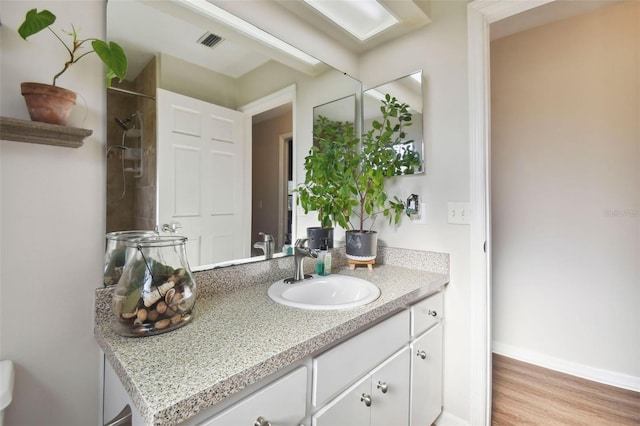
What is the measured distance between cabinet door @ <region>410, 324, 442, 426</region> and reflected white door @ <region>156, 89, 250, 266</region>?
96 cm

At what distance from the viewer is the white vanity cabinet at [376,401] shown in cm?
89

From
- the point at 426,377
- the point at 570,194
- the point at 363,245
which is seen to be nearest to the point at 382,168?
the point at 363,245

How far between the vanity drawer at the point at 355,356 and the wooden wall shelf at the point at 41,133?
0.95 meters

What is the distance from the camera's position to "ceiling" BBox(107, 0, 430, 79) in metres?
0.99

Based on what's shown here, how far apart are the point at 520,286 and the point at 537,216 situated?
59cm

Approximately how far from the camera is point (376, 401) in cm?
106

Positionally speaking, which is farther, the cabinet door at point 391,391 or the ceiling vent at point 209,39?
the ceiling vent at point 209,39

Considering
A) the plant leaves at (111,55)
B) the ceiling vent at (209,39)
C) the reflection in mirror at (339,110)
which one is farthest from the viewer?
the reflection in mirror at (339,110)

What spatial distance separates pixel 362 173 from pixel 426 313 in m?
0.85

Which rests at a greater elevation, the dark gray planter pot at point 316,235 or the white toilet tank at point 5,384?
the dark gray planter pot at point 316,235

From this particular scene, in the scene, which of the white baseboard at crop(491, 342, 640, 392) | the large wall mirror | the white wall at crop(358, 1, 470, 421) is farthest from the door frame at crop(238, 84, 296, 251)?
the white baseboard at crop(491, 342, 640, 392)

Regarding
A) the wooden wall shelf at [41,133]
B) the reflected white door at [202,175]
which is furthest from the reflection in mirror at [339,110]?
the wooden wall shelf at [41,133]

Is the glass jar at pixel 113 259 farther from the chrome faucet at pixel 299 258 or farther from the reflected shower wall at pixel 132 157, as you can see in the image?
the chrome faucet at pixel 299 258

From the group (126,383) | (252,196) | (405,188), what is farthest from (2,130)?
(405,188)
